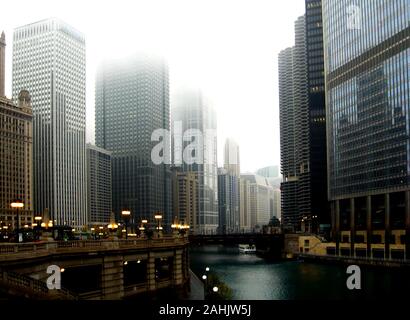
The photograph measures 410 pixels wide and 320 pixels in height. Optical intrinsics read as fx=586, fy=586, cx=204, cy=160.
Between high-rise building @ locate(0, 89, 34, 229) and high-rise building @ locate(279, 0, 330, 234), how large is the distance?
6196 cm

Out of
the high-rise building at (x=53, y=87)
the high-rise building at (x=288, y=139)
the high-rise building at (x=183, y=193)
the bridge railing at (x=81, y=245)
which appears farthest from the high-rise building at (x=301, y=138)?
the bridge railing at (x=81, y=245)

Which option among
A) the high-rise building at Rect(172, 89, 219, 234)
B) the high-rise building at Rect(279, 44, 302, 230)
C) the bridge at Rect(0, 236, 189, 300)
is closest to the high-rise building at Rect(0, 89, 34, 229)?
the high-rise building at Rect(172, 89, 219, 234)

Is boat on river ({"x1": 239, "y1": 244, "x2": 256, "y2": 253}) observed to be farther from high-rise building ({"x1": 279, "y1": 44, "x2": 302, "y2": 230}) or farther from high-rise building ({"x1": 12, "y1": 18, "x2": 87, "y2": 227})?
high-rise building ({"x1": 279, "y1": 44, "x2": 302, "y2": 230})

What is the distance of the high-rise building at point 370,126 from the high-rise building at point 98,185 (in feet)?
90.9

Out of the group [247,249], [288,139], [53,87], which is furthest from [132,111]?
[288,139]

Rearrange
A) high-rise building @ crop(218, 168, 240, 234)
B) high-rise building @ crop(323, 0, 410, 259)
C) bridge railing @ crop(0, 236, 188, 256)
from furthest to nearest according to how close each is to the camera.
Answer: high-rise building @ crop(323, 0, 410, 259) < high-rise building @ crop(218, 168, 240, 234) < bridge railing @ crop(0, 236, 188, 256)

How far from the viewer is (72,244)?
17000 millimetres

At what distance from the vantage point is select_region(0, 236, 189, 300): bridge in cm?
1173

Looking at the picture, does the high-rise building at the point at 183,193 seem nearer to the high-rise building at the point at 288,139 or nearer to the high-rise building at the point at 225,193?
the high-rise building at the point at 225,193

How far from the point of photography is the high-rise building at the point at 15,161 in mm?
50562
